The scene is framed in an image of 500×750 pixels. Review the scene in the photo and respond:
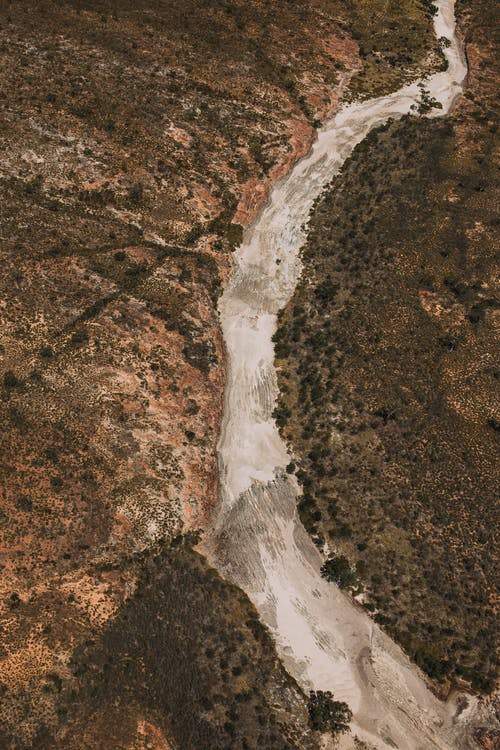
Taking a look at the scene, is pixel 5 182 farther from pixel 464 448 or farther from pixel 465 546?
pixel 465 546

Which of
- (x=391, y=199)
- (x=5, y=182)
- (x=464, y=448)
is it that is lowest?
(x=5, y=182)

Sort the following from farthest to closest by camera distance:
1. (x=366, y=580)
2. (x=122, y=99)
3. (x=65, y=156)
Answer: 1. (x=122, y=99)
2. (x=65, y=156)
3. (x=366, y=580)

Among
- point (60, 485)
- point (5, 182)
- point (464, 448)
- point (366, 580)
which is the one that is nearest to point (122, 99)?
point (5, 182)

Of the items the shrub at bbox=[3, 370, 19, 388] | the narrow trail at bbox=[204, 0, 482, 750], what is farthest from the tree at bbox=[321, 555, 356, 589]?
the shrub at bbox=[3, 370, 19, 388]

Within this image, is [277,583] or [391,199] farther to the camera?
[391,199]

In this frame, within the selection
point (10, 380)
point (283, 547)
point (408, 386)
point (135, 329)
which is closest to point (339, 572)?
point (283, 547)

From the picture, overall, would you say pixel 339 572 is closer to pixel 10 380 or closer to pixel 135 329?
pixel 135 329

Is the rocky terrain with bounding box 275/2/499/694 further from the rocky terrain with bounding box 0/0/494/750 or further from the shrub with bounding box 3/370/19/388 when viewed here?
the shrub with bounding box 3/370/19/388
